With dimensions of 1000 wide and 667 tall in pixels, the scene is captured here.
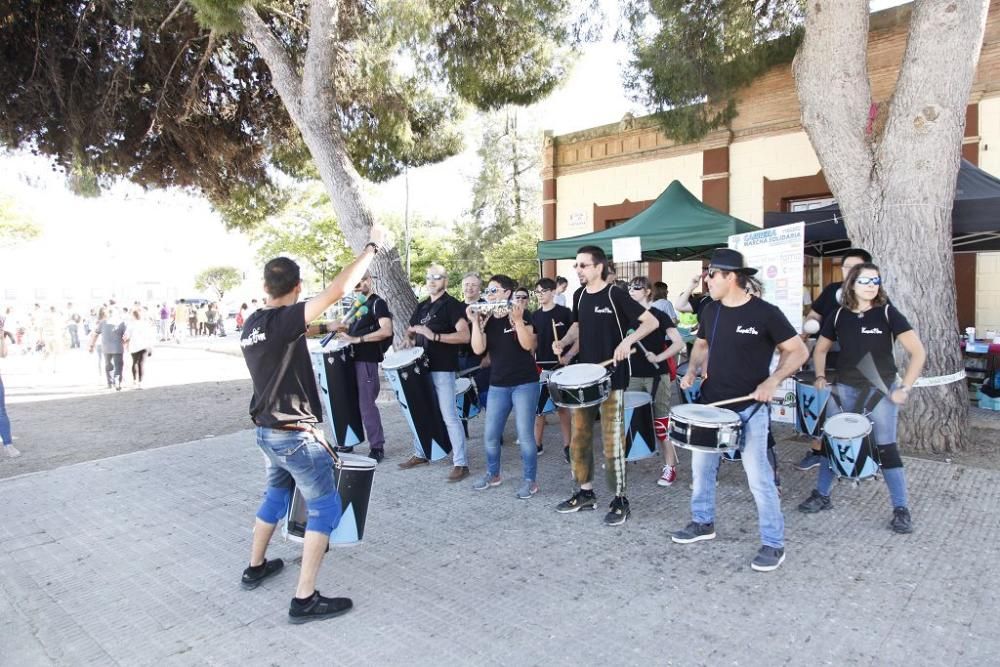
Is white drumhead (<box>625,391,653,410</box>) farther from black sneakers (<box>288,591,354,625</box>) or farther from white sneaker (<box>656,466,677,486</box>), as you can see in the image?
black sneakers (<box>288,591,354,625</box>)

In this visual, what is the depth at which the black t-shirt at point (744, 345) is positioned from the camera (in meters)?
3.67

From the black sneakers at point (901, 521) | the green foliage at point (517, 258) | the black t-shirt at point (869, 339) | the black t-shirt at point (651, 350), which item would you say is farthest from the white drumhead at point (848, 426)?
the green foliage at point (517, 258)

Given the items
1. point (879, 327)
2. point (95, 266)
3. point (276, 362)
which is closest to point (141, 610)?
point (276, 362)

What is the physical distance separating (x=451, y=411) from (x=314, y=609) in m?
2.55

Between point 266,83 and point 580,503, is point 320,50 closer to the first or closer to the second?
point 266,83

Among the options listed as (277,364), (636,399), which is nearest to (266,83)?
(636,399)

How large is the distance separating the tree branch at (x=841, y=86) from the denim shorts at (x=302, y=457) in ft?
18.5

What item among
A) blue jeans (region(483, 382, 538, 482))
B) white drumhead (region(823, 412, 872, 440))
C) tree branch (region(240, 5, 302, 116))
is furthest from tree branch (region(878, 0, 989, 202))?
tree branch (region(240, 5, 302, 116))

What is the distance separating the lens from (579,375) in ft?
14.1

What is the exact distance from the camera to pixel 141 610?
3428 millimetres

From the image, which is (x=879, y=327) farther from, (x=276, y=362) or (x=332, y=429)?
(x=332, y=429)

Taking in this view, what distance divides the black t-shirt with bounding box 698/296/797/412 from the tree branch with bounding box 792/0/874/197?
11.4 feet

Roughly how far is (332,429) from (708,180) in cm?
897

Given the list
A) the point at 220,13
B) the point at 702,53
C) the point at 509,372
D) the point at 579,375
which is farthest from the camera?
the point at 702,53
